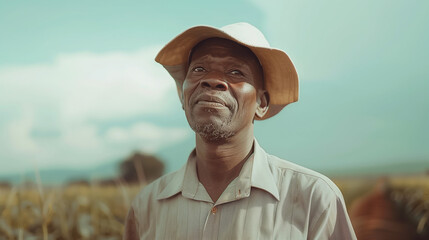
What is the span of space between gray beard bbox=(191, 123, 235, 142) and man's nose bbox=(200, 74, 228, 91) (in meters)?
0.10

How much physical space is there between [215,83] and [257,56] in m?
0.18

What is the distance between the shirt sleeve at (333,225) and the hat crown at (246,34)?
0.50 m

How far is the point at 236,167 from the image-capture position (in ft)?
4.66

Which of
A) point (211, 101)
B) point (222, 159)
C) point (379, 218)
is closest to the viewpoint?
point (211, 101)

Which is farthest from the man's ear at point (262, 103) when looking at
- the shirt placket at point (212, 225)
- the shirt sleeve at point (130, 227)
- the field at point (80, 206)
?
the field at point (80, 206)

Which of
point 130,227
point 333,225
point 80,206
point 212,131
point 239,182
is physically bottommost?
point 80,206

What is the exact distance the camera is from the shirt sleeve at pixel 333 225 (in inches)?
51.6

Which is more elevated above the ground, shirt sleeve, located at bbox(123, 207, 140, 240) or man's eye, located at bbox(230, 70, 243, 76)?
man's eye, located at bbox(230, 70, 243, 76)

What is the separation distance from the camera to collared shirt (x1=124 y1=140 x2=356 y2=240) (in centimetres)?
131

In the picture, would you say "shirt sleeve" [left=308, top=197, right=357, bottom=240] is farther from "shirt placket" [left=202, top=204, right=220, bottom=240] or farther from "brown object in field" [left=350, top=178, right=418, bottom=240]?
"brown object in field" [left=350, top=178, right=418, bottom=240]

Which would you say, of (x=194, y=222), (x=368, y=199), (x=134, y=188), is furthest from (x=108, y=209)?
(x=194, y=222)

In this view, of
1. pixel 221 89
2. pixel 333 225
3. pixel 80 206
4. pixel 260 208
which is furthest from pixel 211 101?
pixel 80 206

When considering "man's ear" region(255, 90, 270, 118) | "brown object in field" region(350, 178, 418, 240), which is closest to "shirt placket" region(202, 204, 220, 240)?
"man's ear" region(255, 90, 270, 118)

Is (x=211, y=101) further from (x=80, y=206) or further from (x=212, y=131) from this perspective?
(x=80, y=206)
